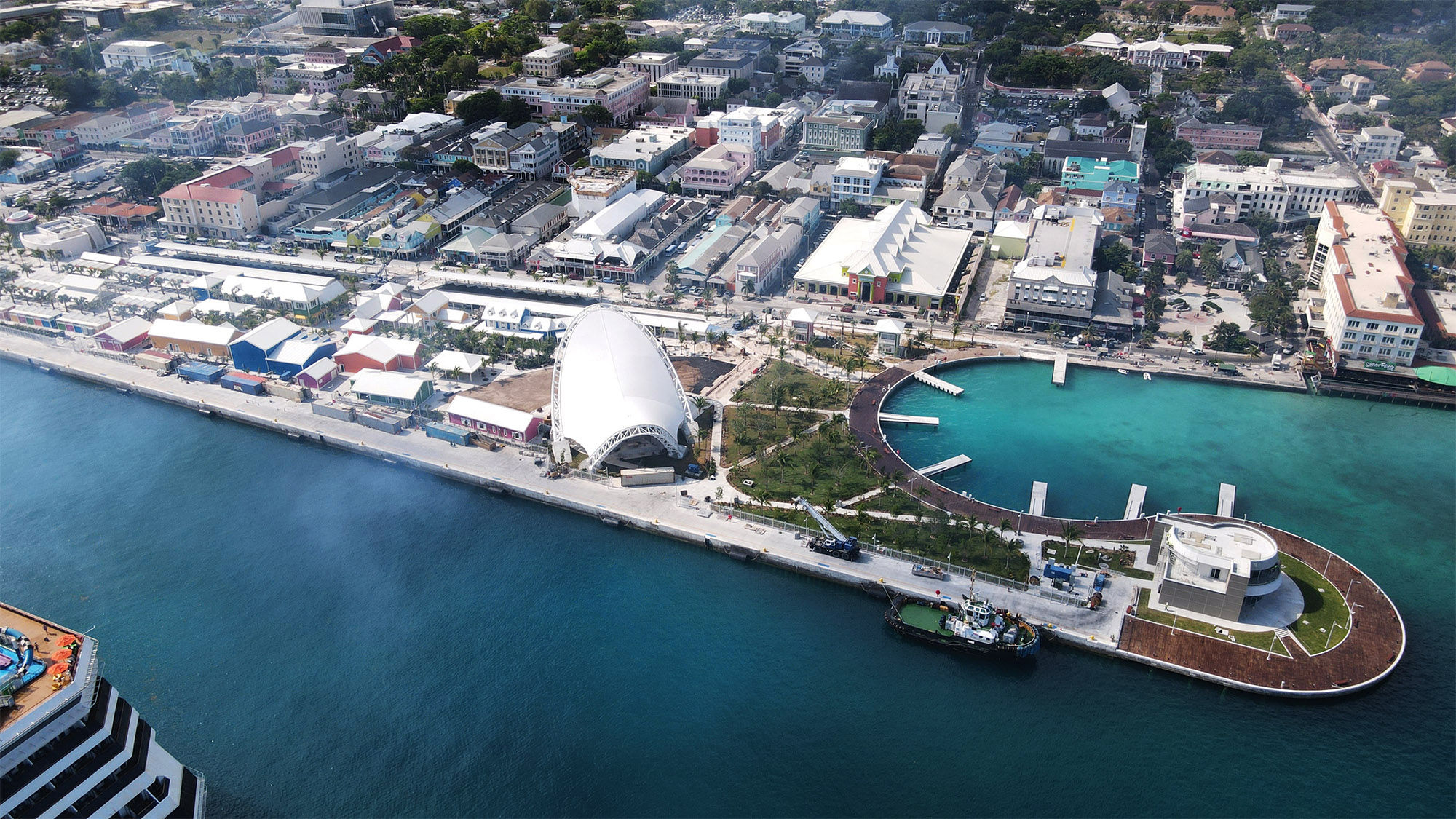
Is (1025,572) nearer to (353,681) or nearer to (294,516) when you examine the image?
(353,681)

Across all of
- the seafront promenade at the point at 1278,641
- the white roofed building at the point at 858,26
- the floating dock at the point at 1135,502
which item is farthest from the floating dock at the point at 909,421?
the white roofed building at the point at 858,26

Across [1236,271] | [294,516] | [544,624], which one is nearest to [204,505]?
[294,516]

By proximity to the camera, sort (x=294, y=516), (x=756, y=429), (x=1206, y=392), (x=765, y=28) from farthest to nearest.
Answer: (x=765, y=28) < (x=1206, y=392) < (x=756, y=429) < (x=294, y=516)

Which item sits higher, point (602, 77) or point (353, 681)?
point (602, 77)

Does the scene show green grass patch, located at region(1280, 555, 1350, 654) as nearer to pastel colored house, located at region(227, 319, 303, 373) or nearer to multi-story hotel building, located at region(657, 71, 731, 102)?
pastel colored house, located at region(227, 319, 303, 373)

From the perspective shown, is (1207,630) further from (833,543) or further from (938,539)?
(833,543)

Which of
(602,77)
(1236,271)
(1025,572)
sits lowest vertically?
(1025,572)

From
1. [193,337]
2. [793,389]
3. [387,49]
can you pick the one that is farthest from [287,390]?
[387,49]

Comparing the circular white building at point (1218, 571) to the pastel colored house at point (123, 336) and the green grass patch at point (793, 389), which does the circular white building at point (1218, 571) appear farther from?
the pastel colored house at point (123, 336)
